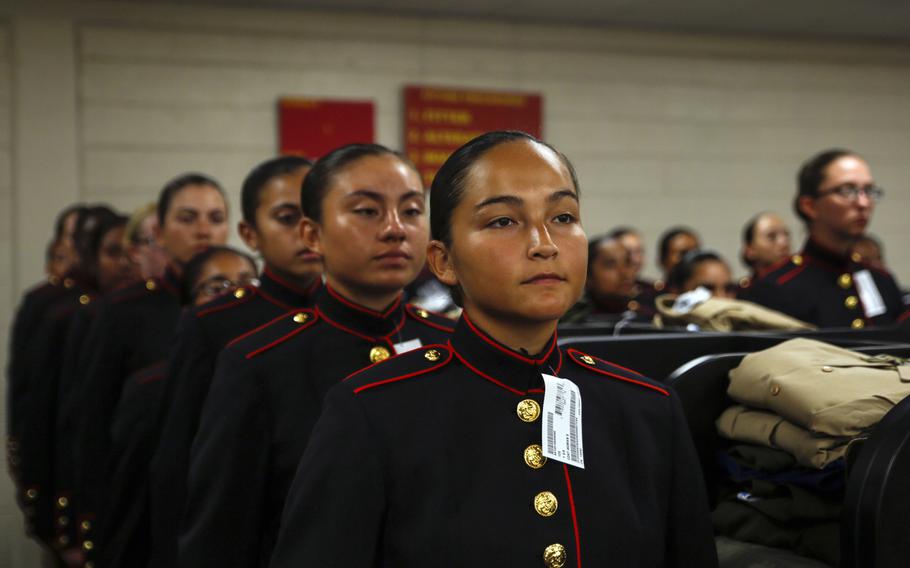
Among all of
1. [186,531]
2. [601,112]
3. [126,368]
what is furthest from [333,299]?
[601,112]

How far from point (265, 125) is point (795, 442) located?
6.17 metres

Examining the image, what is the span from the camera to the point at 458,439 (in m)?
1.25

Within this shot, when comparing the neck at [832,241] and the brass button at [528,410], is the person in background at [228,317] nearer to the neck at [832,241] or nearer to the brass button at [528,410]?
the brass button at [528,410]

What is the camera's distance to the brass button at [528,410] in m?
1.27

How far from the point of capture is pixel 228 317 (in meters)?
2.34

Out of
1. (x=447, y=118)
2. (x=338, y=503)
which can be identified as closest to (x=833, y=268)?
(x=338, y=503)

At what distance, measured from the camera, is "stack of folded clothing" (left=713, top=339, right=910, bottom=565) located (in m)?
1.43

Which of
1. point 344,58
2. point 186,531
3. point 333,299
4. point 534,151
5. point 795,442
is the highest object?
point 344,58

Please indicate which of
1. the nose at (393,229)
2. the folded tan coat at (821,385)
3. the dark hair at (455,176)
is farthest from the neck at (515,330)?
the nose at (393,229)

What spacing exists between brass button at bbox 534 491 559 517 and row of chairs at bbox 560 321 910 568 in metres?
0.40

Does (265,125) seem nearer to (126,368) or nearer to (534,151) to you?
(126,368)

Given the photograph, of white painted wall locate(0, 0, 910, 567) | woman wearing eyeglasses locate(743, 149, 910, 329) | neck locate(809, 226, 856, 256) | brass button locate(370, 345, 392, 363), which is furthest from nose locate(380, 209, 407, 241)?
white painted wall locate(0, 0, 910, 567)

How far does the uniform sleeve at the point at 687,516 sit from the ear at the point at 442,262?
362mm

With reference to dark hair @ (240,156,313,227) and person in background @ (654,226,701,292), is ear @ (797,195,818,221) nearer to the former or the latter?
dark hair @ (240,156,313,227)
